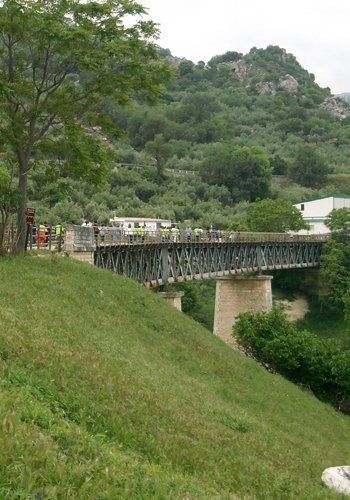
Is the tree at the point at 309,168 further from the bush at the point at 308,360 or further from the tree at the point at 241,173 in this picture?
the bush at the point at 308,360

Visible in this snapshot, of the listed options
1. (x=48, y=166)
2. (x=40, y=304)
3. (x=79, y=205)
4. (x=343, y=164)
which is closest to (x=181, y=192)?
(x=79, y=205)

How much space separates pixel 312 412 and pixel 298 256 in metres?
45.0

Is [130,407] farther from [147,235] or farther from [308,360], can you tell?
[147,235]

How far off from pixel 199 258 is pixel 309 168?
96.6 meters

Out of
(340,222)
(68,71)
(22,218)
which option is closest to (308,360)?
(22,218)

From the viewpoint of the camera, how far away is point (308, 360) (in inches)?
1358

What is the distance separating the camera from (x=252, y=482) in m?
12.8

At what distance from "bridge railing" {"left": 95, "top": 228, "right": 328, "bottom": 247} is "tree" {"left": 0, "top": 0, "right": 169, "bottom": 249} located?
21.0ft

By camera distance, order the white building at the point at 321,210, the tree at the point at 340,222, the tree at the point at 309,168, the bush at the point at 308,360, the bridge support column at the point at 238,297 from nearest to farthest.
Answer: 1. the bush at the point at 308,360
2. the bridge support column at the point at 238,297
3. the tree at the point at 340,222
4. the white building at the point at 321,210
5. the tree at the point at 309,168

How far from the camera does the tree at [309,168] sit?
13775 cm

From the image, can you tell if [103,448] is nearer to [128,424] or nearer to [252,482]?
[128,424]

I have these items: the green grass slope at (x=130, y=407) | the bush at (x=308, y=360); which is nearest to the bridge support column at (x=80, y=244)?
the green grass slope at (x=130, y=407)

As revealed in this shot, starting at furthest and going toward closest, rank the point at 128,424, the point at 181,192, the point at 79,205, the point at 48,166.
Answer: the point at 181,192, the point at 79,205, the point at 48,166, the point at 128,424

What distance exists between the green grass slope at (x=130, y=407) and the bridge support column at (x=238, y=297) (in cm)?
2557
